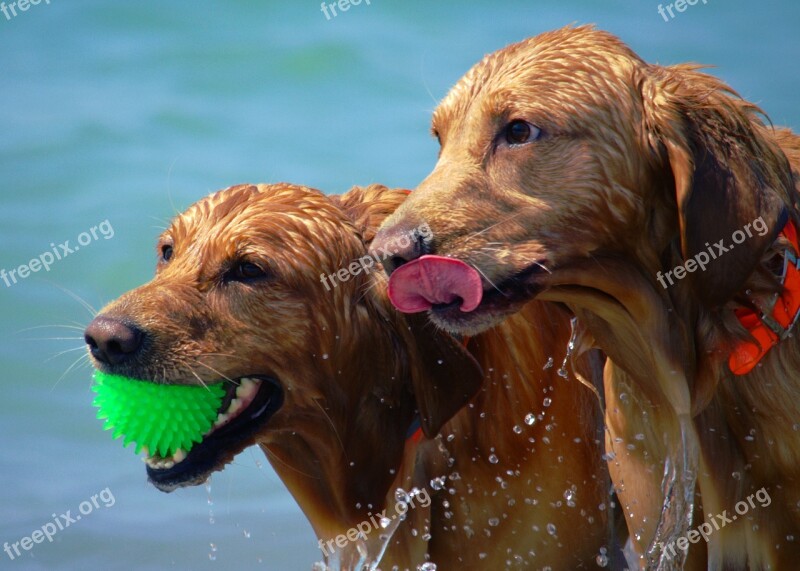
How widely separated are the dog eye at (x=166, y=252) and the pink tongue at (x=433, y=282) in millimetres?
1353

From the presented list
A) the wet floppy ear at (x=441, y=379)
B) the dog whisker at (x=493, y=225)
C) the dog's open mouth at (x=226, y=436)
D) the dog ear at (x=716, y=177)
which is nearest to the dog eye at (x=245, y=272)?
the dog's open mouth at (x=226, y=436)

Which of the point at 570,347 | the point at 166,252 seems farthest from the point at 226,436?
the point at 570,347

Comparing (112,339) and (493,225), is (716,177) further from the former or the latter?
(112,339)

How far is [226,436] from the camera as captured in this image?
4863mm

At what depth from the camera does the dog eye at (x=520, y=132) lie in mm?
4328

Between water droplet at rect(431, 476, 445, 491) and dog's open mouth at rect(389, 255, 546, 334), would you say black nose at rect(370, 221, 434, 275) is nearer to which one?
dog's open mouth at rect(389, 255, 546, 334)

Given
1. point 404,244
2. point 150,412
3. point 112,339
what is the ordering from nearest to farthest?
point 404,244, point 112,339, point 150,412

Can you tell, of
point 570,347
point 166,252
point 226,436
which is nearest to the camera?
point 226,436

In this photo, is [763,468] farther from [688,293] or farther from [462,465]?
[462,465]

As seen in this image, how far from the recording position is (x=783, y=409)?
4422 mm

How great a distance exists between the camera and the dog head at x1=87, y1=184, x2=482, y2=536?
15.5ft

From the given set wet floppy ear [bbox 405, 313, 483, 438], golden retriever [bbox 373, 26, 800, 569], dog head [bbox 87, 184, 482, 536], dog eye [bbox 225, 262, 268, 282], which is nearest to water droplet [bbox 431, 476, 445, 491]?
dog head [bbox 87, 184, 482, 536]

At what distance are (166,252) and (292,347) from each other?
2.33 ft

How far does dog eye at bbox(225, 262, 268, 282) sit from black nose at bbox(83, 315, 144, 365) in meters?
0.43
